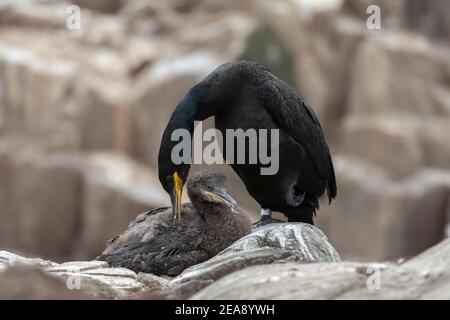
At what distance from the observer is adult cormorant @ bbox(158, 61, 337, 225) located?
5414 millimetres

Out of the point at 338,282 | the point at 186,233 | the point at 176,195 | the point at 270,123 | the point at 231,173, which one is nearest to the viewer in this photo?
the point at 338,282

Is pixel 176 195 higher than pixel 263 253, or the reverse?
pixel 176 195

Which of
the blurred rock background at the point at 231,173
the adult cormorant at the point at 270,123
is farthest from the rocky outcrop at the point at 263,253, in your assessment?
the blurred rock background at the point at 231,173

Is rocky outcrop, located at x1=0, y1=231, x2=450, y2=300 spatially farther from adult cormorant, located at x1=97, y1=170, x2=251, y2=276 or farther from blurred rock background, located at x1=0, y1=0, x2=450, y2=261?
blurred rock background, located at x1=0, y1=0, x2=450, y2=261

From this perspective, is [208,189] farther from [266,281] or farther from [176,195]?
[266,281]

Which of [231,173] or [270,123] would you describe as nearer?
[270,123]

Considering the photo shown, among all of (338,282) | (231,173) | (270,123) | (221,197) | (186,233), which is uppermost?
(270,123)

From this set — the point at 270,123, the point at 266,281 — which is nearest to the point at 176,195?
the point at 270,123

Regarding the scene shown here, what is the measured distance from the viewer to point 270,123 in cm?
560

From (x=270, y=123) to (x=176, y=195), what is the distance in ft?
3.13

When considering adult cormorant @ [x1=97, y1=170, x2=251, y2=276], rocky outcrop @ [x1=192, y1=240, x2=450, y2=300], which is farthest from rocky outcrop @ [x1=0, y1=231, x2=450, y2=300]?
adult cormorant @ [x1=97, y1=170, x2=251, y2=276]
